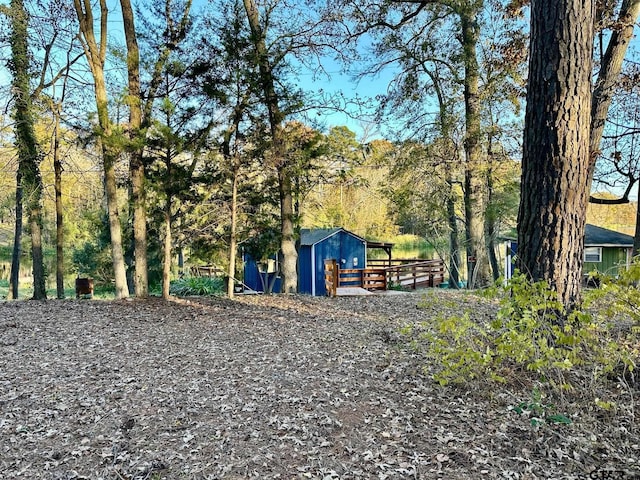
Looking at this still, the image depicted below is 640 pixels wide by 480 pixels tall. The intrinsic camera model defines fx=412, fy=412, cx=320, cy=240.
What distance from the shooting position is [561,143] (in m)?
3.36

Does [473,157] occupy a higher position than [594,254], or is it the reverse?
[473,157]

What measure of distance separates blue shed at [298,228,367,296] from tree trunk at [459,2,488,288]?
6207mm

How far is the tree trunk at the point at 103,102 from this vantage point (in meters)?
6.74

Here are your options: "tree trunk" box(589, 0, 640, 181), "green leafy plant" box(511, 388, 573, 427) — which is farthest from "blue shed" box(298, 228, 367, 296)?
"green leafy plant" box(511, 388, 573, 427)

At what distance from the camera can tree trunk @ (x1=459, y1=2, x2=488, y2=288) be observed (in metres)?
9.40

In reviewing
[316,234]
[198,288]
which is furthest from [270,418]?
[316,234]

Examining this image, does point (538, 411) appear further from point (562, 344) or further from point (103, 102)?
point (103, 102)

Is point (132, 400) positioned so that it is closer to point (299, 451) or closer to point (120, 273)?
point (299, 451)

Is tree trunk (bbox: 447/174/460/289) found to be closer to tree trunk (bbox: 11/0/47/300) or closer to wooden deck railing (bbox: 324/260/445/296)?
wooden deck railing (bbox: 324/260/445/296)

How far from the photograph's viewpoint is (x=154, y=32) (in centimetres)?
741

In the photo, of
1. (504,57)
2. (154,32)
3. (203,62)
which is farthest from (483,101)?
(154,32)

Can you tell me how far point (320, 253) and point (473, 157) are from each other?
7.42 meters

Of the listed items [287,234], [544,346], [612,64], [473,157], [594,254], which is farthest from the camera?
[594,254]

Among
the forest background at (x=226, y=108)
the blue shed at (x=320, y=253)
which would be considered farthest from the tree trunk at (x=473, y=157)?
the blue shed at (x=320, y=253)
